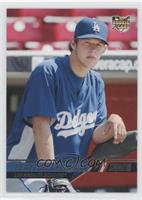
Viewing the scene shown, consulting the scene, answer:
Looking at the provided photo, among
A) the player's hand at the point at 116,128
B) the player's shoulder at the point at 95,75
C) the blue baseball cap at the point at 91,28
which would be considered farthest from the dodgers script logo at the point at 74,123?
the blue baseball cap at the point at 91,28

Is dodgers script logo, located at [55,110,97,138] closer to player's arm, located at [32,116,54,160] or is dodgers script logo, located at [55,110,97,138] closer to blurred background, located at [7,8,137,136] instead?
player's arm, located at [32,116,54,160]

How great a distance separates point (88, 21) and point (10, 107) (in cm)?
80

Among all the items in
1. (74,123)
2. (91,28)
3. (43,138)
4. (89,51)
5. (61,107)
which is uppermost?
(91,28)

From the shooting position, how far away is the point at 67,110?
21.2ft

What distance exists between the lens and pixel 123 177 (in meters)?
6.50

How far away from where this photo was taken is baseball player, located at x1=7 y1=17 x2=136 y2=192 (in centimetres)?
645

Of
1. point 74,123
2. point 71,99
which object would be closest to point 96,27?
point 71,99

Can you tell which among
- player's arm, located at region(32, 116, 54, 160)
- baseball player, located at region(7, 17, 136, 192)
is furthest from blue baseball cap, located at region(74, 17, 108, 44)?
player's arm, located at region(32, 116, 54, 160)

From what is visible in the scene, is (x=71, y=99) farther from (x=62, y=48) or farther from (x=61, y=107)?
(x=62, y=48)

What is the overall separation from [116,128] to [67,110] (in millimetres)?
365

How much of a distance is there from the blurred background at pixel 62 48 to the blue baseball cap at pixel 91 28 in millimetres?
34

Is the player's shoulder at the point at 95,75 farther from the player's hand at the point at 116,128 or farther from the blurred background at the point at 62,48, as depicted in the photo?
the player's hand at the point at 116,128
